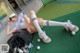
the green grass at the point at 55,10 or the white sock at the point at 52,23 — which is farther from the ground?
the white sock at the point at 52,23

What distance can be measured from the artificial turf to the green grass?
13 centimetres

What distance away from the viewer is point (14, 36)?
2.22m

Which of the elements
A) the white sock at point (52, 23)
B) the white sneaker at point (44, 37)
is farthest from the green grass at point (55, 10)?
the white sneaker at point (44, 37)

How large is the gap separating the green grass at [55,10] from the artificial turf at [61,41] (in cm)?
13

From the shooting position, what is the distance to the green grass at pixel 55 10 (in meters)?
2.54

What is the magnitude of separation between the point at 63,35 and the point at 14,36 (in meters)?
0.57

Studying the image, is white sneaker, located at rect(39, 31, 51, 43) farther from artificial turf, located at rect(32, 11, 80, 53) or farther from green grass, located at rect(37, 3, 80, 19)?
green grass, located at rect(37, 3, 80, 19)

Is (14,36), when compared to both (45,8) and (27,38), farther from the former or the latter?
(45,8)

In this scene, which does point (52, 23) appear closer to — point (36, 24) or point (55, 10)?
point (36, 24)

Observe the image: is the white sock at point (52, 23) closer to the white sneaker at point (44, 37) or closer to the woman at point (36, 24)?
the woman at point (36, 24)

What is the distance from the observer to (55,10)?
265 centimetres

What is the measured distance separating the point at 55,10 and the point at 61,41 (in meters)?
0.59

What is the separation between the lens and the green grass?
254 centimetres

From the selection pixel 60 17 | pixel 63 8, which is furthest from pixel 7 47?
pixel 63 8
